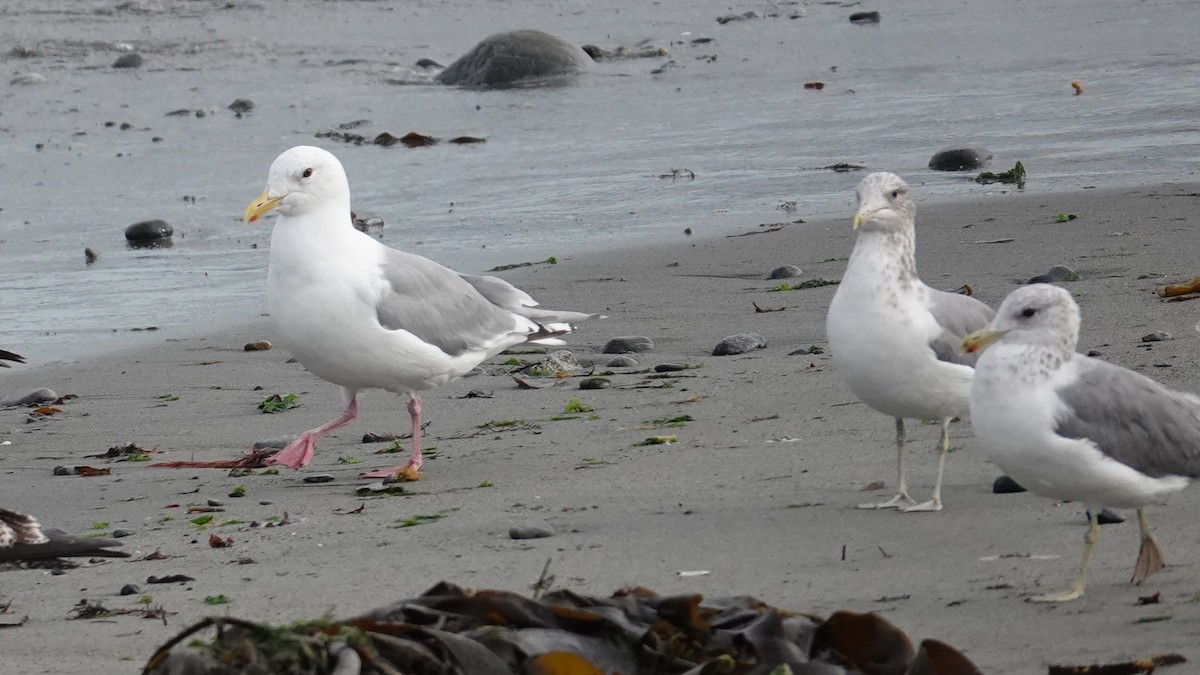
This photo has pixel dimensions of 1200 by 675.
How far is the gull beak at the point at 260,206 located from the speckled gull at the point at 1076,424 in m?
3.28

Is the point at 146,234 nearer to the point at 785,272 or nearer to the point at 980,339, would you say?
the point at 785,272

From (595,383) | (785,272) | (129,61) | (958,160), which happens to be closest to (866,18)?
(129,61)

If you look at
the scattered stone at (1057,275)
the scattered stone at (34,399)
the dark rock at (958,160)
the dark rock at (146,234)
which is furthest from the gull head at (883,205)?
the dark rock at (146,234)

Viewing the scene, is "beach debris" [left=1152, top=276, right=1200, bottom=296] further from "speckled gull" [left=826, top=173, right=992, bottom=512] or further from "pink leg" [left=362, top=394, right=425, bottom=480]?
"pink leg" [left=362, top=394, right=425, bottom=480]

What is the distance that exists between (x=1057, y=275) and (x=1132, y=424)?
4.18 metres

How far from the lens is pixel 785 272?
9.42m

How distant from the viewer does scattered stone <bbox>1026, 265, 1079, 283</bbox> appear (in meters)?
8.36

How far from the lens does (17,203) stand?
46.1 feet

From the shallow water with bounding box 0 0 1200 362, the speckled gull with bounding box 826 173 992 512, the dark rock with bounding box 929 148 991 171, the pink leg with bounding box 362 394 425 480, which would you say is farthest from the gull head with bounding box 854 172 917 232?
the dark rock with bounding box 929 148 991 171

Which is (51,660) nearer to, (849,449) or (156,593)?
(156,593)

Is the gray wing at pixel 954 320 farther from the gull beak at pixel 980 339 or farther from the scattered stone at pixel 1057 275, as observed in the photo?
the scattered stone at pixel 1057 275

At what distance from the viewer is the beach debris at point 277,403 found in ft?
25.4

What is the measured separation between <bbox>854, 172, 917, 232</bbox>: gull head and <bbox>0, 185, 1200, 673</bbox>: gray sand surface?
90 centimetres

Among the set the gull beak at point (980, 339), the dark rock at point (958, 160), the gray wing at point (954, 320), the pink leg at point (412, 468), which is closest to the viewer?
the gull beak at point (980, 339)
